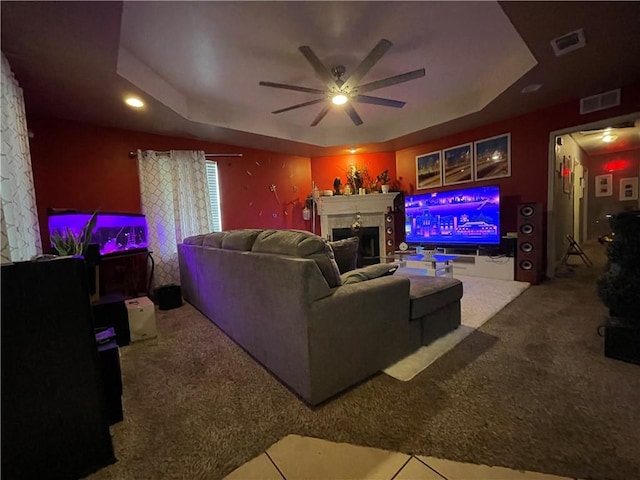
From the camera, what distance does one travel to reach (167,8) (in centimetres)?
204

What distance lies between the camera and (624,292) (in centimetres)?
172

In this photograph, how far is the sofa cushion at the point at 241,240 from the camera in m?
2.03

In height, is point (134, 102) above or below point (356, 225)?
above

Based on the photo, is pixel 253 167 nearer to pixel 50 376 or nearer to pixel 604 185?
pixel 50 376

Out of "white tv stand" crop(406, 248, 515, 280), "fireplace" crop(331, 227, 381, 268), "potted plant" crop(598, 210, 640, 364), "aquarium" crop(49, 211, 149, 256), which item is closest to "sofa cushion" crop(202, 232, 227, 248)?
"aquarium" crop(49, 211, 149, 256)

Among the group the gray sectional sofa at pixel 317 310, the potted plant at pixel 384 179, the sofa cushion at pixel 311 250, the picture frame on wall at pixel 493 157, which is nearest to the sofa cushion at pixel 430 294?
the gray sectional sofa at pixel 317 310

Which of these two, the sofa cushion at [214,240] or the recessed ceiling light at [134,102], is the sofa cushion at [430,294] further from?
the recessed ceiling light at [134,102]

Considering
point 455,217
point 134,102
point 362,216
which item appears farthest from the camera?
point 362,216

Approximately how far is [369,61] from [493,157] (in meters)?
2.99

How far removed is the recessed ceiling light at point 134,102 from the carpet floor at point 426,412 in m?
2.64

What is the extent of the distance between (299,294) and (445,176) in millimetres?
4353

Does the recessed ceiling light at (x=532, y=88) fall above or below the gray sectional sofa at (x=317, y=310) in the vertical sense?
above

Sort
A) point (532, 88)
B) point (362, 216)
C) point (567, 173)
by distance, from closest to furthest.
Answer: point (532, 88) < point (567, 173) < point (362, 216)

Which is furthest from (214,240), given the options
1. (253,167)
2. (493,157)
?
(493,157)
